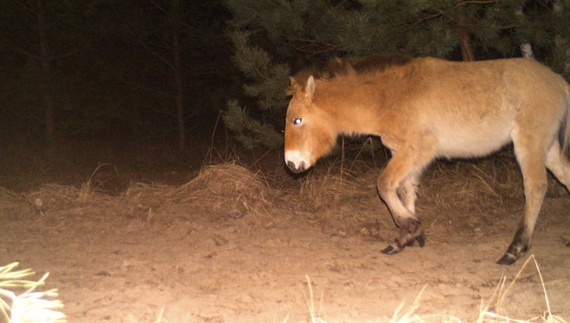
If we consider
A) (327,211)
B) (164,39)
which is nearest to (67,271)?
(327,211)

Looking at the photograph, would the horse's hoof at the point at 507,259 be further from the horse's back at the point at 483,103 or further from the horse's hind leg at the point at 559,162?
the horse's hind leg at the point at 559,162

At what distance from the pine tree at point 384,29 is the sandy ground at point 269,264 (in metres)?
2.17

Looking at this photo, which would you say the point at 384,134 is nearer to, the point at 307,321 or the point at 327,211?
the point at 327,211

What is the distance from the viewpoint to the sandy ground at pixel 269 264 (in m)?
3.88

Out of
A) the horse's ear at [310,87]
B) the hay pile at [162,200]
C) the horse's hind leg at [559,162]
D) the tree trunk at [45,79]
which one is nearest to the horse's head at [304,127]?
the horse's ear at [310,87]

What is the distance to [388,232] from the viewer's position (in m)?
6.59

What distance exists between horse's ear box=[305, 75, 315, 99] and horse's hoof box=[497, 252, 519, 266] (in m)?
3.07

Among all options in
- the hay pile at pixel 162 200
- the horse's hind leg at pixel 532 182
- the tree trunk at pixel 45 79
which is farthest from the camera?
the tree trunk at pixel 45 79

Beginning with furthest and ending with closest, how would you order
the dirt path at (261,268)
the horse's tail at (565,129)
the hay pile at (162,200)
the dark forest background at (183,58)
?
the dark forest background at (183,58) → the hay pile at (162,200) → the horse's tail at (565,129) → the dirt path at (261,268)

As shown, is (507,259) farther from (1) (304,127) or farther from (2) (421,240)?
(1) (304,127)

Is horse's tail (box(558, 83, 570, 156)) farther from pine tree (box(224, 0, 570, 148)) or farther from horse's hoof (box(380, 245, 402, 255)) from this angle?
horse's hoof (box(380, 245, 402, 255))

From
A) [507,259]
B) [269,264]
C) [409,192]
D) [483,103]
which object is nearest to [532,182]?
[507,259]

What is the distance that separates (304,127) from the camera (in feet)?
21.1

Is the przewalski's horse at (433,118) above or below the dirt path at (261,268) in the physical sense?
above
